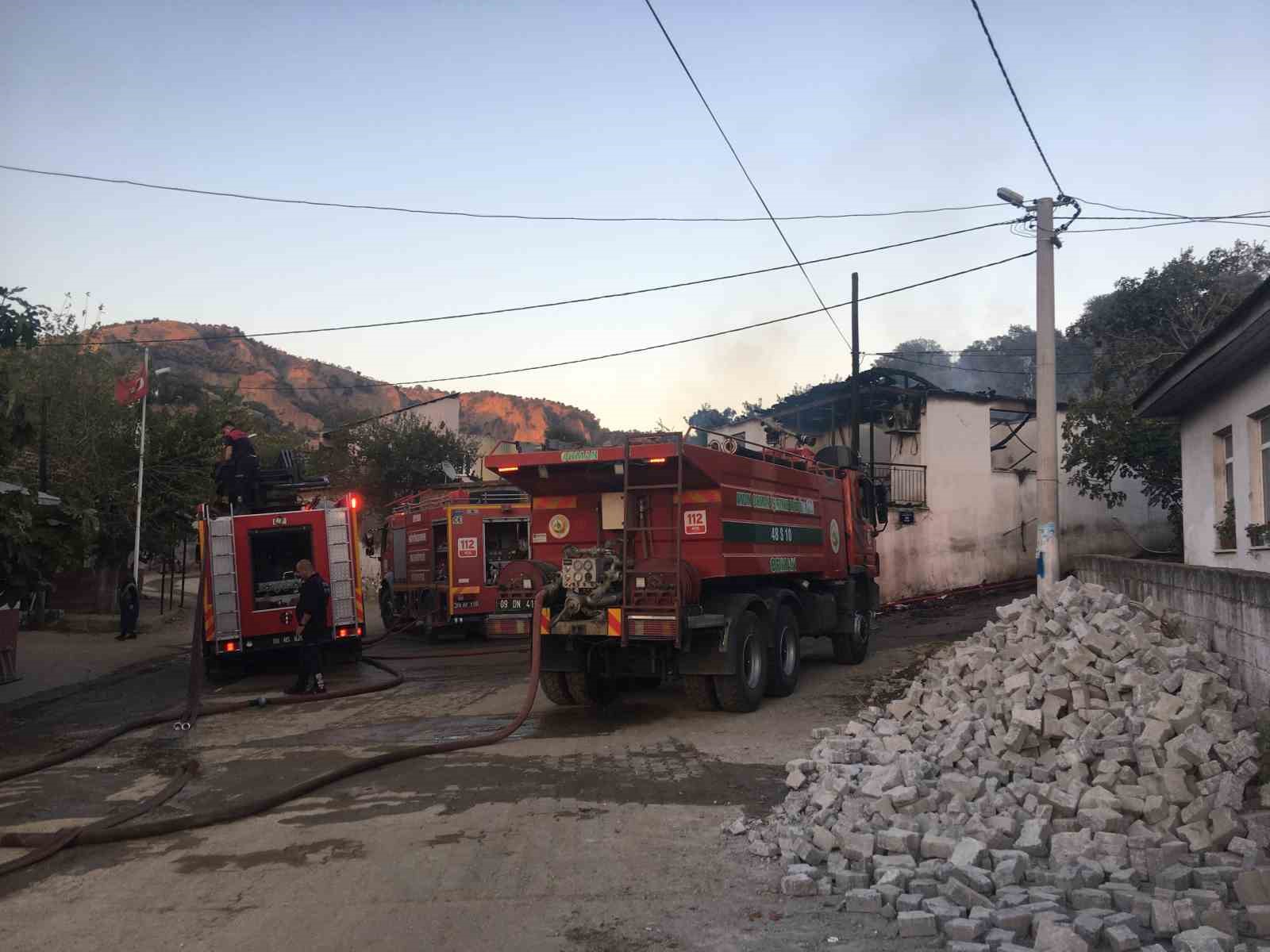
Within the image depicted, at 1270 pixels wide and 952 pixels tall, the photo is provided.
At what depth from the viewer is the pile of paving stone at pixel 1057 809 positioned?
497cm

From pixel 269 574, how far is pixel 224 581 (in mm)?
922

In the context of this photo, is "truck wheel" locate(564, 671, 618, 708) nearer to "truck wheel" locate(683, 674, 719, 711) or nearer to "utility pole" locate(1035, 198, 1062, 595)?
"truck wheel" locate(683, 674, 719, 711)

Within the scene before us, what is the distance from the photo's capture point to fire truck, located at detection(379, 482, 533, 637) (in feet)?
67.2

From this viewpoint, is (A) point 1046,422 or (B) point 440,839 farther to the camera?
(A) point 1046,422

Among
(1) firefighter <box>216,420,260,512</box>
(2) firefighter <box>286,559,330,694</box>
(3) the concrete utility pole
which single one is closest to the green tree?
(1) firefighter <box>216,420,260,512</box>

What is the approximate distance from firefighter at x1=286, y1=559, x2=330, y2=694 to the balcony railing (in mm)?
16697

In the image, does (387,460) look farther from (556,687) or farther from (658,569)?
(658,569)

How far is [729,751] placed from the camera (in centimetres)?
942

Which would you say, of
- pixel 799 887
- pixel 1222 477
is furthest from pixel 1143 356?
pixel 799 887

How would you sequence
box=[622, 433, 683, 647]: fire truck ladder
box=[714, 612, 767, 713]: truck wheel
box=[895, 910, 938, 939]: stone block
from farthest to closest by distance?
1. box=[714, 612, 767, 713]: truck wheel
2. box=[622, 433, 683, 647]: fire truck ladder
3. box=[895, 910, 938, 939]: stone block

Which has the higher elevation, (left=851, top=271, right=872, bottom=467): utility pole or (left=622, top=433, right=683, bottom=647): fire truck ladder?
(left=851, top=271, right=872, bottom=467): utility pole

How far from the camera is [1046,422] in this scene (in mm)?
14359

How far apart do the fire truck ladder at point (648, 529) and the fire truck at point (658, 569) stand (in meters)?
0.02

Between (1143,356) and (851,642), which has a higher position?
(1143,356)
